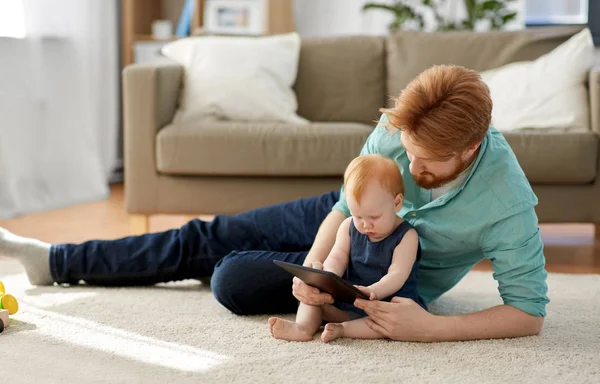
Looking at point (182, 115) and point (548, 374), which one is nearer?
point (548, 374)

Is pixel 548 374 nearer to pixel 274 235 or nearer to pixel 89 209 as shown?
pixel 274 235

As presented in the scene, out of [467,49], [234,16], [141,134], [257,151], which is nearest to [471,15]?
[467,49]

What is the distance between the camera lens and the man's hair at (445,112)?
4.39 ft

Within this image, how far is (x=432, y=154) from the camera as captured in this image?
1.37 meters

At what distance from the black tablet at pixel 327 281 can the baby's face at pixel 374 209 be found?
0.13 m

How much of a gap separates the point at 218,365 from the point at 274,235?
528mm

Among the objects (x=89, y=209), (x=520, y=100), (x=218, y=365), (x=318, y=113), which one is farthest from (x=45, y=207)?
(x=218, y=365)

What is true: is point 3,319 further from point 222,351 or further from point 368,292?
point 368,292

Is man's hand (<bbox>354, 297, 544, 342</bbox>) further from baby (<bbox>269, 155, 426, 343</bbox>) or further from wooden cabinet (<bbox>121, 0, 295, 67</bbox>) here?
wooden cabinet (<bbox>121, 0, 295, 67</bbox>)

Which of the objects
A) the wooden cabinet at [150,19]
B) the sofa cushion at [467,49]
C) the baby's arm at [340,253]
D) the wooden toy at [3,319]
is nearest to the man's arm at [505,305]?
the baby's arm at [340,253]

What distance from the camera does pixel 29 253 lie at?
1.99m

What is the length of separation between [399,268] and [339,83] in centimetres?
187

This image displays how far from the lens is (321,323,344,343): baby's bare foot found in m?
1.56

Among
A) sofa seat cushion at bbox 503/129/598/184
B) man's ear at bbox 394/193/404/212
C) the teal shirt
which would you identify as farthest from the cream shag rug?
sofa seat cushion at bbox 503/129/598/184
